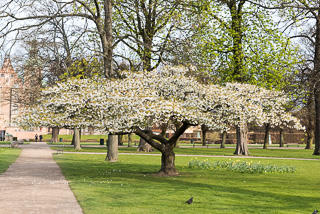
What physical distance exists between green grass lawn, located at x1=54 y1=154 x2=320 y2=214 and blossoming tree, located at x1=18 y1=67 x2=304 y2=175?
5.80ft

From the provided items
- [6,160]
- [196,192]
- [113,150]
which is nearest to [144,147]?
[113,150]

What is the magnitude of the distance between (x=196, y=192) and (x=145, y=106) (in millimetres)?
2968

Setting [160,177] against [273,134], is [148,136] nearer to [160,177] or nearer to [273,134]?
[160,177]

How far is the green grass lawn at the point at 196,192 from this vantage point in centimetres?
941

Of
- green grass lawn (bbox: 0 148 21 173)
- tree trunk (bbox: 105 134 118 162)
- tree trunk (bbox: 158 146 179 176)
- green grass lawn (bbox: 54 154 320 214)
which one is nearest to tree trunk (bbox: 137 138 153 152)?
green grass lawn (bbox: 0 148 21 173)

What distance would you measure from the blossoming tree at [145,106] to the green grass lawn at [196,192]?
1768 mm

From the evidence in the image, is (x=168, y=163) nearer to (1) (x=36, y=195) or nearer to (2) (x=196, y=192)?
(2) (x=196, y=192)

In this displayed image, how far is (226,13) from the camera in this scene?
30.3 meters

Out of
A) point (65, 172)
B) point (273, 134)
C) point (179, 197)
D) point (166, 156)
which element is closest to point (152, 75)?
point (166, 156)

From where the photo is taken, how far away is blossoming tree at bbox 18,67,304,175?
13195 millimetres

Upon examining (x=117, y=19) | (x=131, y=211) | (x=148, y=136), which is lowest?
(x=131, y=211)

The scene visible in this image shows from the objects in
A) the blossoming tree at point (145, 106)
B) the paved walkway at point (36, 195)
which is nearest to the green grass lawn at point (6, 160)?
the paved walkway at point (36, 195)

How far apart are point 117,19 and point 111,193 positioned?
19.3 metres

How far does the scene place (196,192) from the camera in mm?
11805
